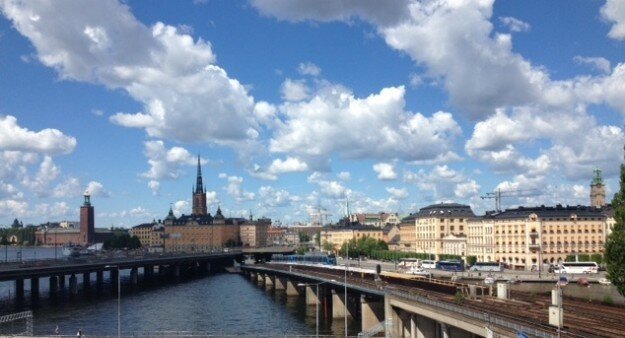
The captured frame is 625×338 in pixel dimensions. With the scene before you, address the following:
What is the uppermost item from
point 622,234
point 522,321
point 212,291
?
point 622,234

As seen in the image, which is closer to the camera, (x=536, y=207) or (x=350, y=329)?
(x=350, y=329)

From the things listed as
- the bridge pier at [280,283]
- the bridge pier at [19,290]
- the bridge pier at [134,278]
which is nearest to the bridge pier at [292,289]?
the bridge pier at [280,283]

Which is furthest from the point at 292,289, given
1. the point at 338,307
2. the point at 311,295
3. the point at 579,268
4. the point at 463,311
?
the point at 463,311

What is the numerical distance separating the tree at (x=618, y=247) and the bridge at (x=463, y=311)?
377 cm

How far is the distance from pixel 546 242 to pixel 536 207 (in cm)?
1575

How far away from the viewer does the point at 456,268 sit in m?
143

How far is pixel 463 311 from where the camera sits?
55.3 meters

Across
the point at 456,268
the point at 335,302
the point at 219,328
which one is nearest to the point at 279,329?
the point at 219,328

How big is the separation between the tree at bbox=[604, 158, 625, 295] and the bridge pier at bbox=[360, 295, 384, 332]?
38.9m

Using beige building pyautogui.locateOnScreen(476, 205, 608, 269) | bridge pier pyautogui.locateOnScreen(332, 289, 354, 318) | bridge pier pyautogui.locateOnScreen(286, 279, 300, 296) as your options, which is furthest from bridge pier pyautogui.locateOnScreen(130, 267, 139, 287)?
beige building pyautogui.locateOnScreen(476, 205, 608, 269)

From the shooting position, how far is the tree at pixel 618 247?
170ft

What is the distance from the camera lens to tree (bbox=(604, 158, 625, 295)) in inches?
2045

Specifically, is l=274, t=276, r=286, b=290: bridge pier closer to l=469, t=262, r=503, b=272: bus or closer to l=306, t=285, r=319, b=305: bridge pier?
l=306, t=285, r=319, b=305: bridge pier

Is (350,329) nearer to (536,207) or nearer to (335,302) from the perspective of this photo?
(335,302)
